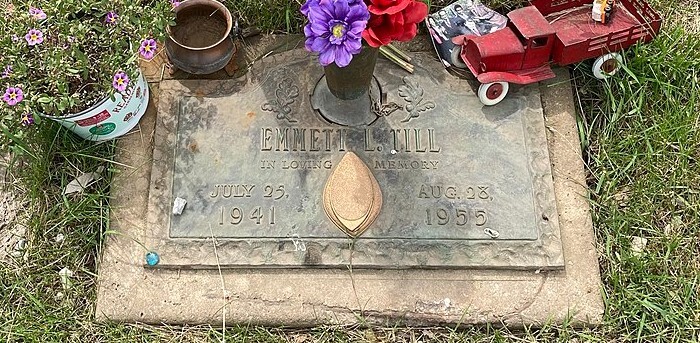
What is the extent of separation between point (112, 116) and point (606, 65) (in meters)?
1.67

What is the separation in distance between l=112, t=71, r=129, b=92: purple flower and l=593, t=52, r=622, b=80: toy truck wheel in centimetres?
156

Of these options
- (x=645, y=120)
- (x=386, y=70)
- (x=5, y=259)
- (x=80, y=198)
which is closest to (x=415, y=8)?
(x=386, y=70)

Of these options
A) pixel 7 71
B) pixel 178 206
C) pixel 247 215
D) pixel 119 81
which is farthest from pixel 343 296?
pixel 7 71

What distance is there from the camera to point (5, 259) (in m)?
2.08

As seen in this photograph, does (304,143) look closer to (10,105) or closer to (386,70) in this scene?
(386,70)

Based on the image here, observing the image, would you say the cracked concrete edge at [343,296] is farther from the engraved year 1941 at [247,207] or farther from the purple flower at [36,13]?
the purple flower at [36,13]

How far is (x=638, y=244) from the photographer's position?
2.12 metres

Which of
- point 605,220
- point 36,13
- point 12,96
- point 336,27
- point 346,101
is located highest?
point 336,27

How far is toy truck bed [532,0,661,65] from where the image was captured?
6.98 ft

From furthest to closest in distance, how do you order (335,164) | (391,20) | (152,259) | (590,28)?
(590,28)
(335,164)
(152,259)
(391,20)

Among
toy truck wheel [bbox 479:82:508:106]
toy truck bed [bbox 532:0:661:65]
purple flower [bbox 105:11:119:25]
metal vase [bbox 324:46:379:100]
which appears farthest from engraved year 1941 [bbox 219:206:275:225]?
toy truck bed [bbox 532:0:661:65]

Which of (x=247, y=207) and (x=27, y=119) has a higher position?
(x=27, y=119)

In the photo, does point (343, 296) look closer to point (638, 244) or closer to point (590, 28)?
point (638, 244)

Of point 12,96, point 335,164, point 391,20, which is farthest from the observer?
point 335,164
